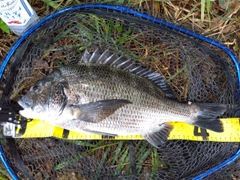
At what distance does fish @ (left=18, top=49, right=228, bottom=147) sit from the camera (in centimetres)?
265

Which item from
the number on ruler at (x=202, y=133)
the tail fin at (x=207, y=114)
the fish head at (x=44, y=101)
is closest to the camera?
the fish head at (x=44, y=101)

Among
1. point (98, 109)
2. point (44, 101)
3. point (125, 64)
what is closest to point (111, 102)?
point (98, 109)

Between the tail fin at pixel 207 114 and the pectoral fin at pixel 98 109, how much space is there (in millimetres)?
740

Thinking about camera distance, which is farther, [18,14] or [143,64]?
[143,64]

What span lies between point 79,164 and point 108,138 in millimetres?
418

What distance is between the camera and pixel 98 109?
265 centimetres

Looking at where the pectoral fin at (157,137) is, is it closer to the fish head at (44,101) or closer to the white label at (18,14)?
the fish head at (44,101)

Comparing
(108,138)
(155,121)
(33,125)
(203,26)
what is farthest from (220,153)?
(33,125)

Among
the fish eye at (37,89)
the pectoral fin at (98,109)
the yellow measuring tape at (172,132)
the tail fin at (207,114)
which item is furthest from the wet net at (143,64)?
the pectoral fin at (98,109)

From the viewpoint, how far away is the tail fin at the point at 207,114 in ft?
9.59

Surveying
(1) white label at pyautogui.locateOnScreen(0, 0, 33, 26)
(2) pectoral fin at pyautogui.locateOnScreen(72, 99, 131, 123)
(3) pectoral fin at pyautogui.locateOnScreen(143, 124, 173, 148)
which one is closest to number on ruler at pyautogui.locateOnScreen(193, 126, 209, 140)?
(3) pectoral fin at pyautogui.locateOnScreen(143, 124, 173, 148)

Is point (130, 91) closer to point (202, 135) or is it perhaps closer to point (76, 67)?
point (76, 67)

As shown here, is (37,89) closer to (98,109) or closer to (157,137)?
(98,109)

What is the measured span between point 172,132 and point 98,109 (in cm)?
89
